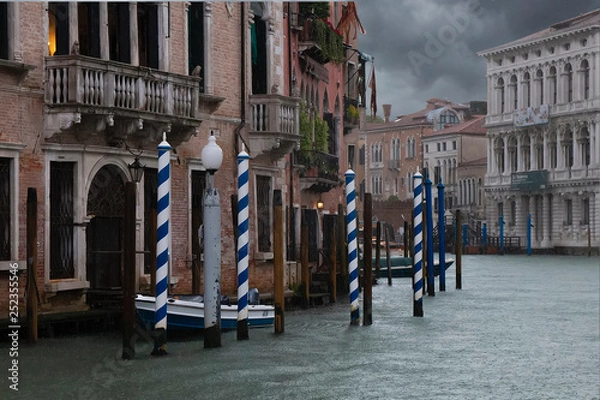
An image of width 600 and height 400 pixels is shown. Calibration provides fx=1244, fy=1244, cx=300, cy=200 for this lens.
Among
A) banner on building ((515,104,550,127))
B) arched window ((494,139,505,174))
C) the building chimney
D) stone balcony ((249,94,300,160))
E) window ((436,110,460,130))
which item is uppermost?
the building chimney

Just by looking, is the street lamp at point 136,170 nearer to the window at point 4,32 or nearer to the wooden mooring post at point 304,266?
the window at point 4,32

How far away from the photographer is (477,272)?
28.4 metres

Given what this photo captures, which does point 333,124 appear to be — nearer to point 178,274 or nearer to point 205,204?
point 178,274

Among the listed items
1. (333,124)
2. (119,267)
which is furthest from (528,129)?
(119,267)

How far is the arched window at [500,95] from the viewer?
48062mm

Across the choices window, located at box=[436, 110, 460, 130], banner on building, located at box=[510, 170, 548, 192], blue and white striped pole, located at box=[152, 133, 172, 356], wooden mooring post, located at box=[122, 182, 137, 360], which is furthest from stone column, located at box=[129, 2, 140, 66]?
window, located at box=[436, 110, 460, 130]

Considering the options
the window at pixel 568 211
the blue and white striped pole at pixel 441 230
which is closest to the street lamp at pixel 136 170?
the blue and white striped pole at pixel 441 230

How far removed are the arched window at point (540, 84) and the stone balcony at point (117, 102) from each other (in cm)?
3448

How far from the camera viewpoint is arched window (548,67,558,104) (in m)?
44.8

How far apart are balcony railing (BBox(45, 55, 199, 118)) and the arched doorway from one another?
72cm

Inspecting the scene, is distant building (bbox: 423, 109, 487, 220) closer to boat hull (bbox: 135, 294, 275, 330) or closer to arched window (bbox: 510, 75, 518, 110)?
arched window (bbox: 510, 75, 518, 110)

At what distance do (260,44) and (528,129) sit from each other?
34.4 m

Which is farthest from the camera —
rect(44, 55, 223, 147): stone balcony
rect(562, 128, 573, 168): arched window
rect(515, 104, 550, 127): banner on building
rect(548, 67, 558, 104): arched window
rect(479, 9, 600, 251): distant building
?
rect(515, 104, 550, 127): banner on building

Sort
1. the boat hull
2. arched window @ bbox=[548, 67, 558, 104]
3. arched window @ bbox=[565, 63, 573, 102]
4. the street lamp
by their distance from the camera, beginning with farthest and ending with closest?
arched window @ bbox=[548, 67, 558, 104] < arched window @ bbox=[565, 63, 573, 102] < the street lamp < the boat hull
